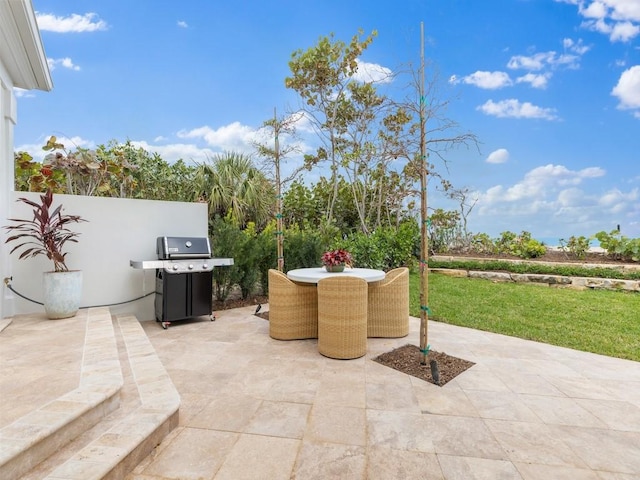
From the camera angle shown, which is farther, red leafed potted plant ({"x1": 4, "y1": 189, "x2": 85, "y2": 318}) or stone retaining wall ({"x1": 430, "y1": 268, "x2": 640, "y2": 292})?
stone retaining wall ({"x1": 430, "y1": 268, "x2": 640, "y2": 292})

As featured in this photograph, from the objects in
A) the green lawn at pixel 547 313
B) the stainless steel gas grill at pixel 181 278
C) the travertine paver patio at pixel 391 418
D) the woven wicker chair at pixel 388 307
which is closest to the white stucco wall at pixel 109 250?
the stainless steel gas grill at pixel 181 278

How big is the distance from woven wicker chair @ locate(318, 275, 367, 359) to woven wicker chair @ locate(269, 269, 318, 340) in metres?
0.62

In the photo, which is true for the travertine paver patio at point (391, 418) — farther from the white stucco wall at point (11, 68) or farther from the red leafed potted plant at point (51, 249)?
the white stucco wall at point (11, 68)

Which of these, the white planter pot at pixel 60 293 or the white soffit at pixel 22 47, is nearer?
the white soffit at pixel 22 47

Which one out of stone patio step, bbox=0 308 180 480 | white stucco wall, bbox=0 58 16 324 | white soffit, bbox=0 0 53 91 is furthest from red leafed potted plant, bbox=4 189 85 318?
white soffit, bbox=0 0 53 91

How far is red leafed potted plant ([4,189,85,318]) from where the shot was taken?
3.62 meters

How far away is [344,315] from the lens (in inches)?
121

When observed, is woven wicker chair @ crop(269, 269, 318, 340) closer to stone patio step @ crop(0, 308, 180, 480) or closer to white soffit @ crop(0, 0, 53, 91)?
stone patio step @ crop(0, 308, 180, 480)

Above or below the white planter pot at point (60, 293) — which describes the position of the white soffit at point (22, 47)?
above

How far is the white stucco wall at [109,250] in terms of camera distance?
12.8 feet

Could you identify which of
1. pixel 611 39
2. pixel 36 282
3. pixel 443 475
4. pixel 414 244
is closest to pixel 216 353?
pixel 443 475

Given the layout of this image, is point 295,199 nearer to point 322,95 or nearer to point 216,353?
point 322,95

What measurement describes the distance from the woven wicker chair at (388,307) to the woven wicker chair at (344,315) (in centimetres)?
66

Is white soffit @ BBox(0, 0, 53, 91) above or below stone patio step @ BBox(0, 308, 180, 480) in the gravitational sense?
above
